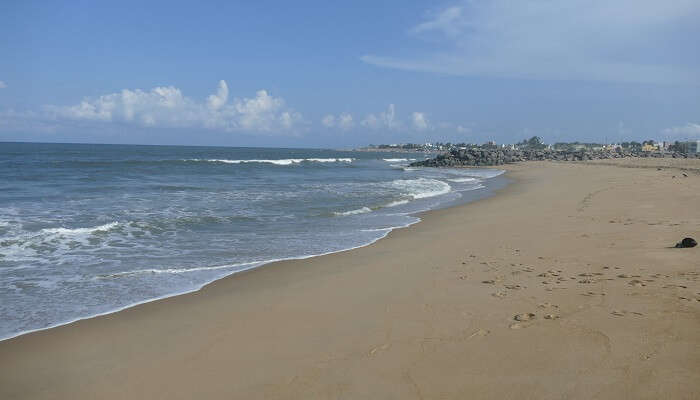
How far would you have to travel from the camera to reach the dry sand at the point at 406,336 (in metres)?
3.48

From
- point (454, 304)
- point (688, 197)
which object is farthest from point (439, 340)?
point (688, 197)

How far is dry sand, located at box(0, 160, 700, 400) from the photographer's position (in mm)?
3482

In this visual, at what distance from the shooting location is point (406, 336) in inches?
174

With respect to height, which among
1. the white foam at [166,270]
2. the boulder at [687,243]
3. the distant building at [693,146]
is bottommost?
the white foam at [166,270]

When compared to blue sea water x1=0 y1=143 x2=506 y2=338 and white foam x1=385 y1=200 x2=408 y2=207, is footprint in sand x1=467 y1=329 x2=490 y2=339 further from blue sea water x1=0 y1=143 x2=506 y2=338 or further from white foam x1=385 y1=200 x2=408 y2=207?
white foam x1=385 y1=200 x2=408 y2=207

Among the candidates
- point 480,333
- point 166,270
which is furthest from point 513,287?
point 166,270

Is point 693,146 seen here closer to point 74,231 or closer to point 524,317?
point 524,317

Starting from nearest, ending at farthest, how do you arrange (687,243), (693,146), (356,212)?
(687,243) < (356,212) < (693,146)

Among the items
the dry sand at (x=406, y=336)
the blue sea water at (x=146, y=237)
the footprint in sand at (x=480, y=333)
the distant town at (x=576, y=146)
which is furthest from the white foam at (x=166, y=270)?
the distant town at (x=576, y=146)

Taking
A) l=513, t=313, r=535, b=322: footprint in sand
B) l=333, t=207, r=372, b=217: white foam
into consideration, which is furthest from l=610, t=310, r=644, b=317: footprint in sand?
l=333, t=207, r=372, b=217: white foam

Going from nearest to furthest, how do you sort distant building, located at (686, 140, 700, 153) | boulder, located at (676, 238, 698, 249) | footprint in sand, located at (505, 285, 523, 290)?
footprint in sand, located at (505, 285, 523, 290) < boulder, located at (676, 238, 698, 249) < distant building, located at (686, 140, 700, 153)

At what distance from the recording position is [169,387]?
3.64 meters

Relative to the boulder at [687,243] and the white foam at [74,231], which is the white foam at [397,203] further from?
the boulder at [687,243]

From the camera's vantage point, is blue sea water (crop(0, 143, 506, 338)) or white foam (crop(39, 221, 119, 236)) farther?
white foam (crop(39, 221, 119, 236))
